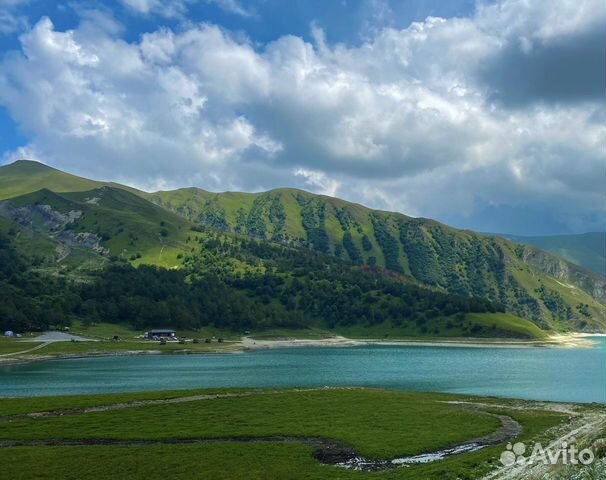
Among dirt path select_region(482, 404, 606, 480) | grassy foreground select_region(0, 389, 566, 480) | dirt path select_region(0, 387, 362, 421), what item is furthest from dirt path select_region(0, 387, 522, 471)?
→ dirt path select_region(482, 404, 606, 480)

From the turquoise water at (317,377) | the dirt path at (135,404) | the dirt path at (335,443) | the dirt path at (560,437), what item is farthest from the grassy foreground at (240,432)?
the turquoise water at (317,377)

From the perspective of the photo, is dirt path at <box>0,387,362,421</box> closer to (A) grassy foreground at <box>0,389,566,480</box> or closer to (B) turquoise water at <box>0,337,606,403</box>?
(A) grassy foreground at <box>0,389,566,480</box>

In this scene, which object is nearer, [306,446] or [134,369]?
[306,446]

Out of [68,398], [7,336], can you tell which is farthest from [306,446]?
[7,336]

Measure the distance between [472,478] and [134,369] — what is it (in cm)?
11300

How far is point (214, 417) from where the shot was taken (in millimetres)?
54906

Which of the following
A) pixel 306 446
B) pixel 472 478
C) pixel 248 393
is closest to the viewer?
pixel 472 478

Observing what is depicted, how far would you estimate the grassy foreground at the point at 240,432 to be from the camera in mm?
35719

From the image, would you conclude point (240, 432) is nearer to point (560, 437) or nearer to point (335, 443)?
point (335, 443)

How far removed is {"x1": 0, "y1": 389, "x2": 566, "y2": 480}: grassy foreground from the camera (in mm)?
35719

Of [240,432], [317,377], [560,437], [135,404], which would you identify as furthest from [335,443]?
[317,377]

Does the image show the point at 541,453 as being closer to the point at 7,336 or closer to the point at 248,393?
the point at 248,393

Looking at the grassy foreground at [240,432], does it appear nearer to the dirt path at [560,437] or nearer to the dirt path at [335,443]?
the dirt path at [335,443]

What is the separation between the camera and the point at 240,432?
47844mm
